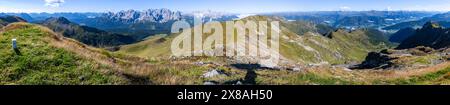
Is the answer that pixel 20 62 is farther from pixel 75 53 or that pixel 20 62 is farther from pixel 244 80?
pixel 244 80

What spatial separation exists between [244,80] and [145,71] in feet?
25.4

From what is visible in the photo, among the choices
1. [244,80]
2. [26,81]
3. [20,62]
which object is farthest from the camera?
[244,80]
